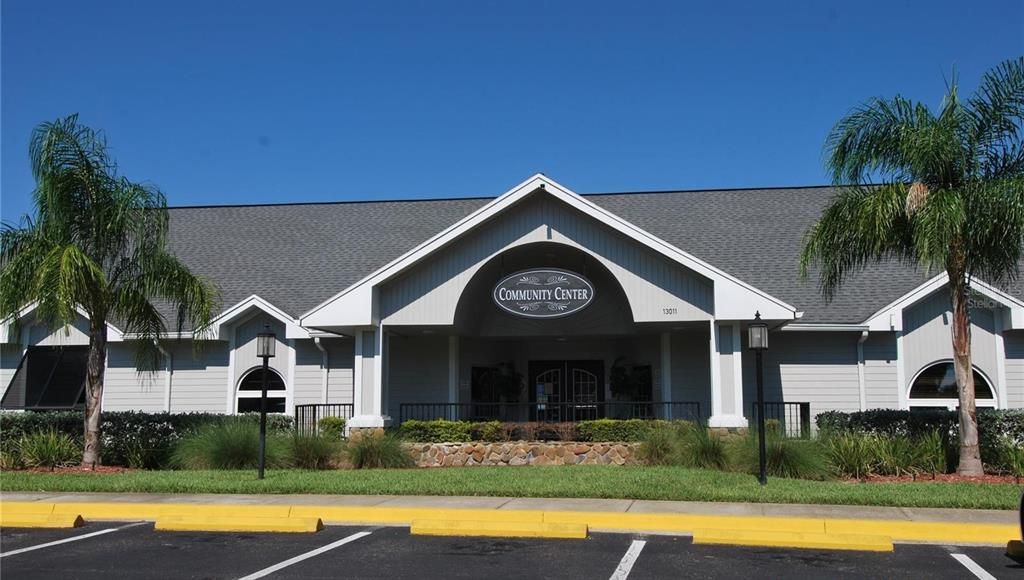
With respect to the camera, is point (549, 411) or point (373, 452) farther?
point (549, 411)

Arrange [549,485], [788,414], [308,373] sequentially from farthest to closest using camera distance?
[308,373]
[788,414]
[549,485]

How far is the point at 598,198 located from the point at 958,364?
14025 mm

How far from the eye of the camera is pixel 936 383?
20891mm

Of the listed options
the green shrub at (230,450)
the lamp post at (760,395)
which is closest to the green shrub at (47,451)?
the green shrub at (230,450)

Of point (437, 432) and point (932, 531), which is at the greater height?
point (437, 432)

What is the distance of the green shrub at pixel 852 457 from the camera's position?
15.9m

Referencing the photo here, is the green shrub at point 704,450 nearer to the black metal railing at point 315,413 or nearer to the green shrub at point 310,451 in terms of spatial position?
the green shrub at point 310,451

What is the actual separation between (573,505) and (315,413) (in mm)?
9219

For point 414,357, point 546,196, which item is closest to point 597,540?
point 546,196

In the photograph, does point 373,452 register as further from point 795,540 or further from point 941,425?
point 941,425

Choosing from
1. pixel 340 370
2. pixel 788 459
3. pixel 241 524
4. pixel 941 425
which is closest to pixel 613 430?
pixel 788 459

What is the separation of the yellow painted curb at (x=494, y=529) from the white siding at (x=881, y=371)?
12.6 m

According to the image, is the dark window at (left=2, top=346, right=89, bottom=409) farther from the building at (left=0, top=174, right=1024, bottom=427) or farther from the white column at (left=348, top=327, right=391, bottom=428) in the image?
the white column at (left=348, top=327, right=391, bottom=428)

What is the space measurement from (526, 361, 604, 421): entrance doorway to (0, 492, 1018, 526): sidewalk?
10.4 metres
